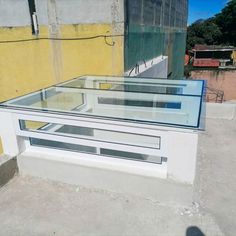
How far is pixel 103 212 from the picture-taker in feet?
8.02

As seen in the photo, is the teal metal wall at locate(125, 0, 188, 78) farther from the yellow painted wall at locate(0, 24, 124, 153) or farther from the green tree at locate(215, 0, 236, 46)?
the green tree at locate(215, 0, 236, 46)

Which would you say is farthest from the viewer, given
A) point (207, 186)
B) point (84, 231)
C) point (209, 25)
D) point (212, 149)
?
point (209, 25)

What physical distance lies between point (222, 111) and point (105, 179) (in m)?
4.70

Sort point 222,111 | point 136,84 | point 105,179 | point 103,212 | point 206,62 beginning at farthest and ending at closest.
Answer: point 206,62
point 222,111
point 136,84
point 105,179
point 103,212

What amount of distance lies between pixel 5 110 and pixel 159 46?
27.5 ft

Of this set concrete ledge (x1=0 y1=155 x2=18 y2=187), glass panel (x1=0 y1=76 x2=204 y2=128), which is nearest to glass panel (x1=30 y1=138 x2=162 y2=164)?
concrete ledge (x1=0 y1=155 x2=18 y2=187)

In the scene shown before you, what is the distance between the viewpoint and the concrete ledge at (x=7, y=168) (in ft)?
9.45

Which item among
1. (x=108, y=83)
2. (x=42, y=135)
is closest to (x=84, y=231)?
(x=42, y=135)

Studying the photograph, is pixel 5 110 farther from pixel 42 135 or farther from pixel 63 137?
pixel 63 137

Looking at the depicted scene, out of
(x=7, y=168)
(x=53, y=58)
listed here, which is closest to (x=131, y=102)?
(x=7, y=168)

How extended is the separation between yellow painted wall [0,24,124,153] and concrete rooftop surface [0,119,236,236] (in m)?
3.90

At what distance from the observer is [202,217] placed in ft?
7.89

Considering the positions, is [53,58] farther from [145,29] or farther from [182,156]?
[182,156]

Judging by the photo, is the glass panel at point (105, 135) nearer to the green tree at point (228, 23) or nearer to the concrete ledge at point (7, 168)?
the concrete ledge at point (7, 168)
